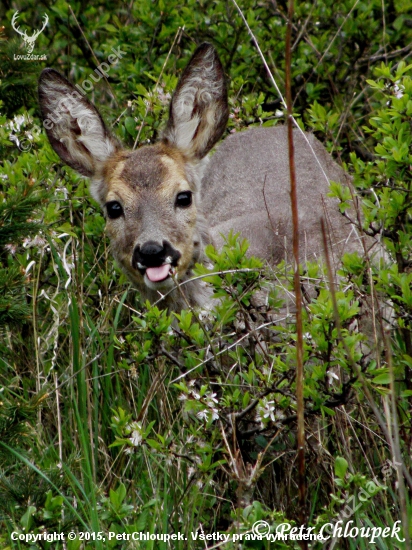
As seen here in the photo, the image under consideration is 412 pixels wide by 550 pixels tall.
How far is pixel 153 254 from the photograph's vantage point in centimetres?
453

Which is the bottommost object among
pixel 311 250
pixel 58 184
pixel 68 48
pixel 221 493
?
pixel 221 493

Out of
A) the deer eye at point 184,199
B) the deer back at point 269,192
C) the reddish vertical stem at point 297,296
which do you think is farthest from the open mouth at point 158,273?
the reddish vertical stem at point 297,296

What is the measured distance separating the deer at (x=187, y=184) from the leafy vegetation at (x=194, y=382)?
0.78ft

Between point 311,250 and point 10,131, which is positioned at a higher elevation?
point 10,131

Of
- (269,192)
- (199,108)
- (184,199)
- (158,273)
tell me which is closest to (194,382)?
(158,273)

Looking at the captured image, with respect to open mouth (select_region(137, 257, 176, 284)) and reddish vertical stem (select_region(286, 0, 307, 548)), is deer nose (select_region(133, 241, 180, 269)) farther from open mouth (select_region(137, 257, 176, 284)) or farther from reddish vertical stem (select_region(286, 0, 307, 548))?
reddish vertical stem (select_region(286, 0, 307, 548))

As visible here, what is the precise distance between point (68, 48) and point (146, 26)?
1045mm

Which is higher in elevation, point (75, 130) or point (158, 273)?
point (75, 130)

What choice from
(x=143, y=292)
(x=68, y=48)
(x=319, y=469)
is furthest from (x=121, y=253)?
(x=68, y=48)

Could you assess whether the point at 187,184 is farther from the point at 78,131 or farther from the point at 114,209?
the point at 78,131

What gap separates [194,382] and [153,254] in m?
0.91

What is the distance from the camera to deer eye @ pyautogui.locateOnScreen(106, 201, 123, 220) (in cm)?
501

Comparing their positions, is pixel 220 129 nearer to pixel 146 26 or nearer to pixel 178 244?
pixel 178 244

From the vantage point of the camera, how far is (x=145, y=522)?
3.49 metres
